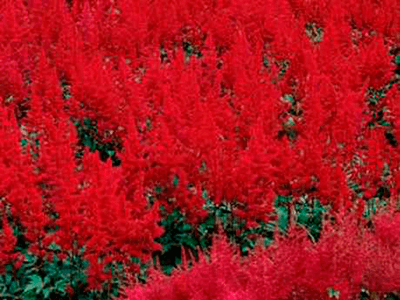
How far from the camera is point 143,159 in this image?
12.0m

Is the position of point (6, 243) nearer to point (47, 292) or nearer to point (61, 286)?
point (47, 292)

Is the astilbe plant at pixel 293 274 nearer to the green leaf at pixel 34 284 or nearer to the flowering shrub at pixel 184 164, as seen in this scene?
the flowering shrub at pixel 184 164

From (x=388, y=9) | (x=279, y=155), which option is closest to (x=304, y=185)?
(x=279, y=155)

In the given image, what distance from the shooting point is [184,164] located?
1235 cm

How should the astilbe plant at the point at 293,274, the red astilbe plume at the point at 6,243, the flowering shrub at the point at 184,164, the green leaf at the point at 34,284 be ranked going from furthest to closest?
the green leaf at the point at 34,284 < the red astilbe plume at the point at 6,243 < the flowering shrub at the point at 184,164 < the astilbe plant at the point at 293,274

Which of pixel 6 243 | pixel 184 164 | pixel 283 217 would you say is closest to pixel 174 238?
pixel 184 164

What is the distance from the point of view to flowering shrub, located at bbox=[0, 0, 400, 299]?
10523mm

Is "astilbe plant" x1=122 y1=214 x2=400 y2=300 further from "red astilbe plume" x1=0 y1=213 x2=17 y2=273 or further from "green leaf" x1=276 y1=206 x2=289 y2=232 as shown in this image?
"green leaf" x1=276 y1=206 x2=289 y2=232

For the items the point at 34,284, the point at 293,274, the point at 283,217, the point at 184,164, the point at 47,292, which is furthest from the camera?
the point at 283,217

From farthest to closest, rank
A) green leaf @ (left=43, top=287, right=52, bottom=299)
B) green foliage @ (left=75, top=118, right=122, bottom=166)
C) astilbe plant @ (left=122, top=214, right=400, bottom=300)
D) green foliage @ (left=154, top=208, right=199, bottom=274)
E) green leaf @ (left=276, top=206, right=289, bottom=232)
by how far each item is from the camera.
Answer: green foliage @ (left=75, top=118, right=122, bottom=166)
green leaf @ (left=276, top=206, right=289, bottom=232)
green foliage @ (left=154, top=208, right=199, bottom=274)
green leaf @ (left=43, top=287, right=52, bottom=299)
astilbe plant @ (left=122, top=214, right=400, bottom=300)

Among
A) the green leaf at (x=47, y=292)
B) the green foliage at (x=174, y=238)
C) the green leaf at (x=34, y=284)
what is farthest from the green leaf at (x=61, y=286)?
the green foliage at (x=174, y=238)

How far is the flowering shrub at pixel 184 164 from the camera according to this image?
10523mm

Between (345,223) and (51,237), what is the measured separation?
5438mm

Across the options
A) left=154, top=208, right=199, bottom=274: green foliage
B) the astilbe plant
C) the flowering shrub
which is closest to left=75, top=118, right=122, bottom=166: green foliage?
the flowering shrub
